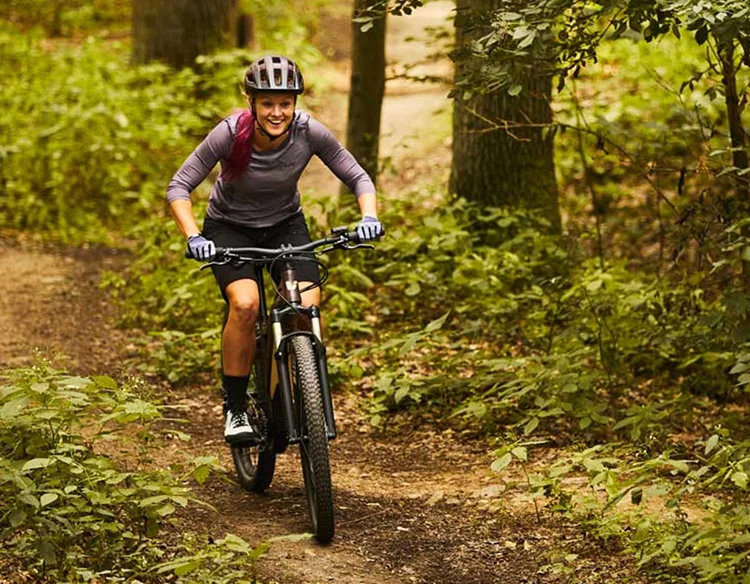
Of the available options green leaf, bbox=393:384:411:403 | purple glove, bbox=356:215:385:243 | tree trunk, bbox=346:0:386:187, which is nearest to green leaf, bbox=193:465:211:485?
purple glove, bbox=356:215:385:243

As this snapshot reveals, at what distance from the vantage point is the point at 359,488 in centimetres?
653

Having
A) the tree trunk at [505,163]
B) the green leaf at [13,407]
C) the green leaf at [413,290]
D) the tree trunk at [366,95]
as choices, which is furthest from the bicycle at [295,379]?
the tree trunk at [366,95]

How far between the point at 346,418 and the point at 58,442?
113 inches

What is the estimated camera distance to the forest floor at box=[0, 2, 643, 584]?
532cm

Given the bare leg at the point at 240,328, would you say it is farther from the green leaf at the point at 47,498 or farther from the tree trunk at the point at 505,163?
the tree trunk at the point at 505,163

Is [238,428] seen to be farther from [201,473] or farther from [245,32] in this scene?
[245,32]

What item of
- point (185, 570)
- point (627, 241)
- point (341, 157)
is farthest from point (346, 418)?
point (627, 241)

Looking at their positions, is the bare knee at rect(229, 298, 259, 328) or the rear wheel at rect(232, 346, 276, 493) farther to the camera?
the rear wheel at rect(232, 346, 276, 493)

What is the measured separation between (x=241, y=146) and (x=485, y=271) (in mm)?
3766

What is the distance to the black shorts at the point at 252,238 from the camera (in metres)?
5.84

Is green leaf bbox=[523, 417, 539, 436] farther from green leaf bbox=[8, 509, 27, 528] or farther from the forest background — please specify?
green leaf bbox=[8, 509, 27, 528]

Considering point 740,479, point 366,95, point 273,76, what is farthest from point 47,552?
point 366,95

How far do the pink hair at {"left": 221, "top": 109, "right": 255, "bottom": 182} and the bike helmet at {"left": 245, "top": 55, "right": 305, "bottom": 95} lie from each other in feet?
0.60

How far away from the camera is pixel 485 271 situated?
9211 mm
